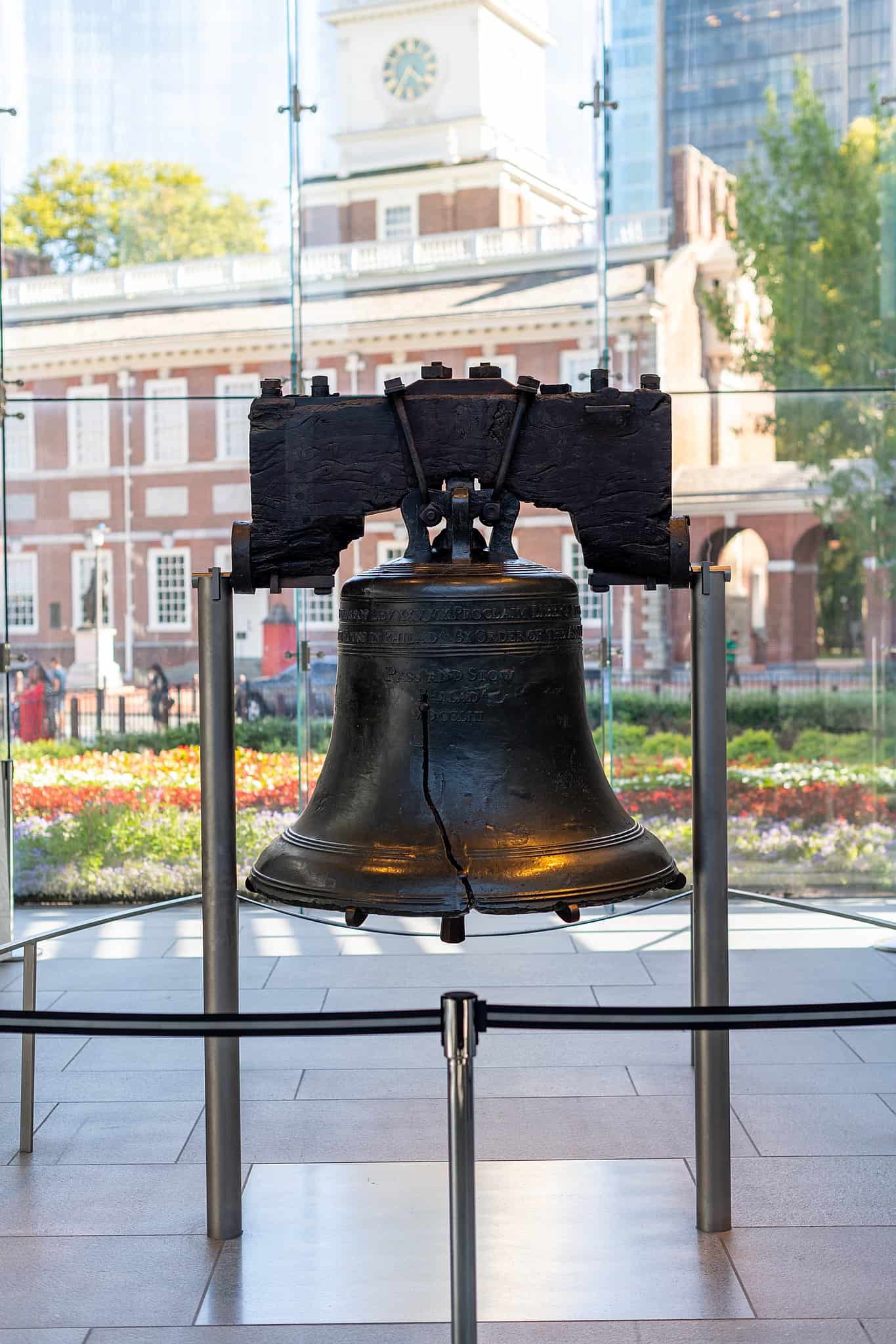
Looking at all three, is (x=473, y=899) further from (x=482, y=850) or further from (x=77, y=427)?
(x=77, y=427)

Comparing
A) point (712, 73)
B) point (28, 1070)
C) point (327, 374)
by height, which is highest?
point (712, 73)

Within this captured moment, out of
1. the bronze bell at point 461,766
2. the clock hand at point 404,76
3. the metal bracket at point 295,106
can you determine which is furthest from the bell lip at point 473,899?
the clock hand at point 404,76

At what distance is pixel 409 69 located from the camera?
881 cm

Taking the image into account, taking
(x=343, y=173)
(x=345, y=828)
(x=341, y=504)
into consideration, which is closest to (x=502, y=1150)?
(x=345, y=828)

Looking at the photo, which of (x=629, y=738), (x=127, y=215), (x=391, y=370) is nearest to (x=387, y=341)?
(x=391, y=370)

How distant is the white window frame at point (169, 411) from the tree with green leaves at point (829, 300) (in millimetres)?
3104

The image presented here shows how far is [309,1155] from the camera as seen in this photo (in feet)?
15.3

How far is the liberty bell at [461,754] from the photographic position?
2.95 meters

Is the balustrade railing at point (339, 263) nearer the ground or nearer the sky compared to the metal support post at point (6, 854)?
nearer the sky

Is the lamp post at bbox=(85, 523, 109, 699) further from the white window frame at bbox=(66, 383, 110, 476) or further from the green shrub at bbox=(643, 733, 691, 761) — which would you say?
the green shrub at bbox=(643, 733, 691, 761)

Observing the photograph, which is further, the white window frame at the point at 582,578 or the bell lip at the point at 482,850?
the white window frame at the point at 582,578

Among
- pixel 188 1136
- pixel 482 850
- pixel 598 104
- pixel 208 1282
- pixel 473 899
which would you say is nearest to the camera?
pixel 473 899

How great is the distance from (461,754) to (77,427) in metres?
6.45

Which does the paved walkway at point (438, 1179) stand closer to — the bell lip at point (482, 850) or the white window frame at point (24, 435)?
the bell lip at point (482, 850)
